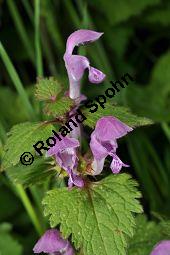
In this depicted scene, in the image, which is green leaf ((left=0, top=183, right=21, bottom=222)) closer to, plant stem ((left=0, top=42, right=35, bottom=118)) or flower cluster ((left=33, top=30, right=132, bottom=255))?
plant stem ((left=0, top=42, right=35, bottom=118))

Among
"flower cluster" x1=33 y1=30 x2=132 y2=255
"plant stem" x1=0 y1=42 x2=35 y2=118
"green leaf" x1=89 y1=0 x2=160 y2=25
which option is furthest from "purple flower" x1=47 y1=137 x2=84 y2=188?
"green leaf" x1=89 y1=0 x2=160 y2=25

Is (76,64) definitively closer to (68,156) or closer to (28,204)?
(68,156)

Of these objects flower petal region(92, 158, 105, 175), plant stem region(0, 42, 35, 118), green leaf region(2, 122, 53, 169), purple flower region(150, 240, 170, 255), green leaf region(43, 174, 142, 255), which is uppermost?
plant stem region(0, 42, 35, 118)

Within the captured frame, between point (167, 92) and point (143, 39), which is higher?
point (143, 39)

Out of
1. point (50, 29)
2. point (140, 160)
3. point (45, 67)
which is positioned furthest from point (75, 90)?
point (45, 67)

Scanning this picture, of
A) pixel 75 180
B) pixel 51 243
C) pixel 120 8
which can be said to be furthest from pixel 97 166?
pixel 120 8

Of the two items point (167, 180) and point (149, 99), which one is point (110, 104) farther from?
point (149, 99)

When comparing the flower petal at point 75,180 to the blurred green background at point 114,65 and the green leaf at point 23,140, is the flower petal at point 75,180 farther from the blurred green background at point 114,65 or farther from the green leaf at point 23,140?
the blurred green background at point 114,65
